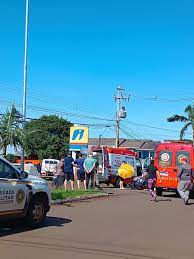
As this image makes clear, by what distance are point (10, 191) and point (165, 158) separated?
47.9 feet

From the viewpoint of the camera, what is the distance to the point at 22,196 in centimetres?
1102

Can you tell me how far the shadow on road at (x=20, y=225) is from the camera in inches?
426

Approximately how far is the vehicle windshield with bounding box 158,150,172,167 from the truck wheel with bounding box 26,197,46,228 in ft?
42.7

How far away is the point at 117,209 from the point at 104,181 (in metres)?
15.5

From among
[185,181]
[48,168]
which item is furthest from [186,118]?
[185,181]

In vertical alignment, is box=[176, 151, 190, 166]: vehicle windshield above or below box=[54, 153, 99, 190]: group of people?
above

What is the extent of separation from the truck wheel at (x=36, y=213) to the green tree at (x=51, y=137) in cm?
5825

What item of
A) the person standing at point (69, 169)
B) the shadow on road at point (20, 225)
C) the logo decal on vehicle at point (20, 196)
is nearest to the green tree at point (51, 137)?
the person standing at point (69, 169)

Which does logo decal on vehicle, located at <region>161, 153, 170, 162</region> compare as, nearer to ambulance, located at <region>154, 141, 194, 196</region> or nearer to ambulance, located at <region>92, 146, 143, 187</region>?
ambulance, located at <region>154, 141, 194, 196</region>

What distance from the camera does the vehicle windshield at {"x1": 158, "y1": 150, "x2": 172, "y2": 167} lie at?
24094 millimetres

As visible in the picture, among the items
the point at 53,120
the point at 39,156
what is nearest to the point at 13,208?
the point at 39,156

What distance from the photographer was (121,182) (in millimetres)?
30391

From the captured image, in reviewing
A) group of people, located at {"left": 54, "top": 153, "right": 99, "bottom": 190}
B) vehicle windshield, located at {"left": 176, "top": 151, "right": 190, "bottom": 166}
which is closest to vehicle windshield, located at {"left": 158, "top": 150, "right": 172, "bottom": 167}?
vehicle windshield, located at {"left": 176, "top": 151, "right": 190, "bottom": 166}

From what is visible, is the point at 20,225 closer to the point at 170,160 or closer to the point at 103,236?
the point at 103,236
